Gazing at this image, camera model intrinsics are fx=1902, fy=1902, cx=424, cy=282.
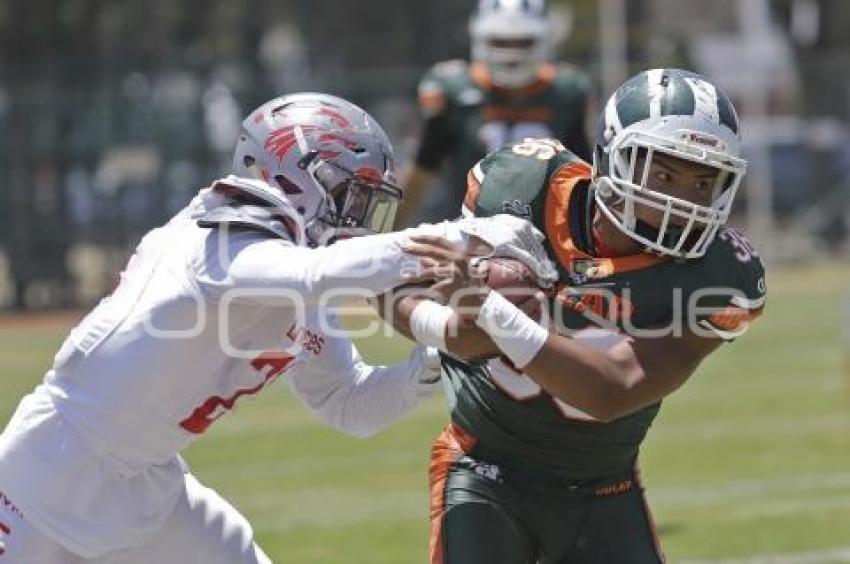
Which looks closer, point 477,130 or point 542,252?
point 542,252

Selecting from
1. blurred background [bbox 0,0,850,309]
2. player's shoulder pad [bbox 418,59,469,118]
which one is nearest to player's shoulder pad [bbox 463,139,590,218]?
player's shoulder pad [bbox 418,59,469,118]

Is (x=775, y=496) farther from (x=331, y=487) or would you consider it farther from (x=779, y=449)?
(x=331, y=487)

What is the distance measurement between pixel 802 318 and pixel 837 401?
16.6ft

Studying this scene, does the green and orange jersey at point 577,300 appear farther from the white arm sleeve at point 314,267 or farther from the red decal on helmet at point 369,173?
the white arm sleeve at point 314,267

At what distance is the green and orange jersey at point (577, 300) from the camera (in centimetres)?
460

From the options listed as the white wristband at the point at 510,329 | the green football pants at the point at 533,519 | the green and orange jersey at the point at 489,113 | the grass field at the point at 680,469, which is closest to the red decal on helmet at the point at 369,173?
the white wristband at the point at 510,329

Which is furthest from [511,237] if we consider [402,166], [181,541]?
[402,166]

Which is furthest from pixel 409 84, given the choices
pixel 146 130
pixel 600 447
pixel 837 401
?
pixel 600 447

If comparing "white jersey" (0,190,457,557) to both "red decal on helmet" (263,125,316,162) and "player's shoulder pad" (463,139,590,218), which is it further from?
"player's shoulder pad" (463,139,590,218)

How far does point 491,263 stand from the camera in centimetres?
430

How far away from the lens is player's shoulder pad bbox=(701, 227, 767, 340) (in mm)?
4566

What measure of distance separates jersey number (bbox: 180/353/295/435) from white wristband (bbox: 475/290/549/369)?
0.61m

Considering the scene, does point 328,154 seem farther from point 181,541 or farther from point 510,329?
point 181,541

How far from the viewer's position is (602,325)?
463 cm
